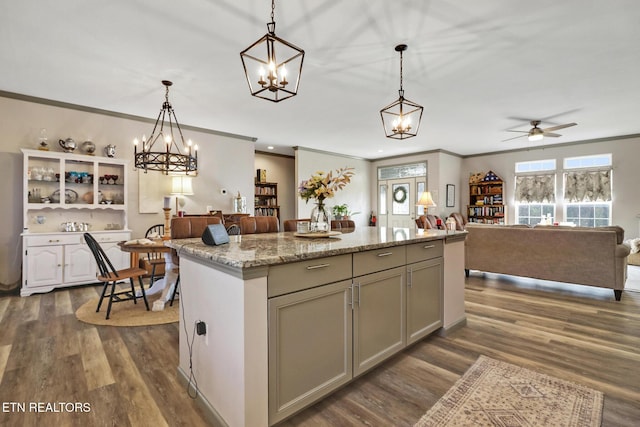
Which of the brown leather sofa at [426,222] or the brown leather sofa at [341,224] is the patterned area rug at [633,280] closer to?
the brown leather sofa at [426,222]

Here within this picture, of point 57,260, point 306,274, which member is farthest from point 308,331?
point 57,260

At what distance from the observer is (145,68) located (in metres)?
3.40

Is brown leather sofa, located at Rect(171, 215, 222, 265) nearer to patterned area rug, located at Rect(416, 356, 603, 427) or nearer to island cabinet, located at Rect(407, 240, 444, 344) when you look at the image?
island cabinet, located at Rect(407, 240, 444, 344)

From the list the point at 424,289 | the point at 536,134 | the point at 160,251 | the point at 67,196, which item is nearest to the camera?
the point at 424,289

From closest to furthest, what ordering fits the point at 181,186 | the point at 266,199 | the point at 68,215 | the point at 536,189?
1. the point at 68,215
2. the point at 181,186
3. the point at 536,189
4. the point at 266,199

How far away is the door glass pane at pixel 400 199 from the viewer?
29.6 ft

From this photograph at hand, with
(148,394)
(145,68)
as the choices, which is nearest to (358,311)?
(148,394)

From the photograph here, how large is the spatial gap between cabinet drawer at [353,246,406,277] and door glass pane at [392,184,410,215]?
23.0 ft

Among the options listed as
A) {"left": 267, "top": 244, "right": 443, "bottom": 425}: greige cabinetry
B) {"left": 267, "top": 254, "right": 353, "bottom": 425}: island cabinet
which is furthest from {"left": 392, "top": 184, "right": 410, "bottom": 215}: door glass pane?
{"left": 267, "top": 254, "right": 353, "bottom": 425}: island cabinet

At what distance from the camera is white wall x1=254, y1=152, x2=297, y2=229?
330 inches

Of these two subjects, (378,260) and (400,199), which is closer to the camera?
(378,260)

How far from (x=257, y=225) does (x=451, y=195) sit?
7.00 metres

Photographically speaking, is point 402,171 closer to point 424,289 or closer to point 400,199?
point 400,199

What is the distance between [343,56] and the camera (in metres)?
3.16
